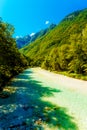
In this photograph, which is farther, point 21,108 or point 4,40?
point 4,40

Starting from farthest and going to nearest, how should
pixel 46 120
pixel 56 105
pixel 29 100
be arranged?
pixel 29 100 → pixel 56 105 → pixel 46 120

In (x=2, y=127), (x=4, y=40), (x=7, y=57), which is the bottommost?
(x=2, y=127)

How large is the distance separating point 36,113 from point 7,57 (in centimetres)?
2176

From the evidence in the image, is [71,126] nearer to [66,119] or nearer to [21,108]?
[66,119]

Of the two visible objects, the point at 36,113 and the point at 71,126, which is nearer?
the point at 71,126

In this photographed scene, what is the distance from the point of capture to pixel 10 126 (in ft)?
77.6

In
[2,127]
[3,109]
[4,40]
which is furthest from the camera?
[4,40]

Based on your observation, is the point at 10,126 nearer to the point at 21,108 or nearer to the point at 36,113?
the point at 36,113

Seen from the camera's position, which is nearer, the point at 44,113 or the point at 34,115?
the point at 34,115

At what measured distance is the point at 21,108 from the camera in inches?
1224

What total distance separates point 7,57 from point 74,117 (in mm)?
24770

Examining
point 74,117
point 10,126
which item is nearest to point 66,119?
point 74,117

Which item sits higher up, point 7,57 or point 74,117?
point 7,57

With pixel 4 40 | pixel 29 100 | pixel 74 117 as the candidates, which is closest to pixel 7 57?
pixel 4 40
